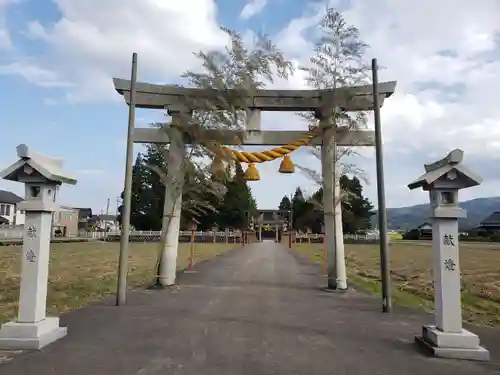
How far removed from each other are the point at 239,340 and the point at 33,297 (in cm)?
263

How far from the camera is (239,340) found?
580 centimetres

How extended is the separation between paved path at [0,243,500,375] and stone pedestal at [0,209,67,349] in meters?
0.24

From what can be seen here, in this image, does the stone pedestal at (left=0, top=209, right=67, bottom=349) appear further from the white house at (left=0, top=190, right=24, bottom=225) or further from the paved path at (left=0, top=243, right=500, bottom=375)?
the white house at (left=0, top=190, right=24, bottom=225)

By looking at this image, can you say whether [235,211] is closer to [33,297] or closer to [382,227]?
[382,227]

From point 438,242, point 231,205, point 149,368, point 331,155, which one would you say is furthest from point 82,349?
point 231,205

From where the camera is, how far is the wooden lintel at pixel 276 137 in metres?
10.7

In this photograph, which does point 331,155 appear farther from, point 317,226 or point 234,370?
point 317,226

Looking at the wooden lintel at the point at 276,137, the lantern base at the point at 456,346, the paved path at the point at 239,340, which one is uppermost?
the wooden lintel at the point at 276,137

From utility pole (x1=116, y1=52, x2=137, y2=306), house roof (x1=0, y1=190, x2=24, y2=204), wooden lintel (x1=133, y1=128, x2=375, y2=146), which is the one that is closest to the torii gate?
wooden lintel (x1=133, y1=128, x2=375, y2=146)

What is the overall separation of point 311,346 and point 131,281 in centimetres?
833

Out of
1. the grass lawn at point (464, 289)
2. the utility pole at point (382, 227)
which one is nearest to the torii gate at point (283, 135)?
the grass lawn at point (464, 289)

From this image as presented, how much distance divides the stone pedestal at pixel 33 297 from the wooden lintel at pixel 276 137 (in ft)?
16.7

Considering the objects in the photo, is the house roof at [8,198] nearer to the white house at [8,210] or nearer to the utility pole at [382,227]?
the white house at [8,210]

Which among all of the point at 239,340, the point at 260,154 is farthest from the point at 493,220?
the point at 239,340
